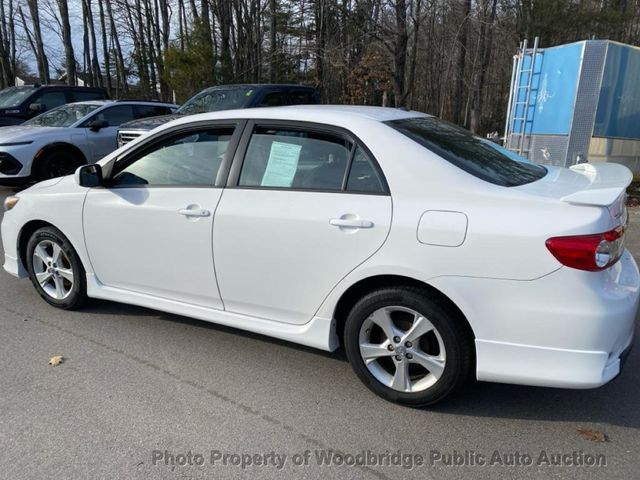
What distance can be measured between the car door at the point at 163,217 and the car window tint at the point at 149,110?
7.60m

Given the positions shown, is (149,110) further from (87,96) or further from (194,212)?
(194,212)

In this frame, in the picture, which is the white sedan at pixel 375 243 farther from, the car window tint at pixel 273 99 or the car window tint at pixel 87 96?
the car window tint at pixel 87 96

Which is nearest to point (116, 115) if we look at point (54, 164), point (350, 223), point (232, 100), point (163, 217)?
point (54, 164)

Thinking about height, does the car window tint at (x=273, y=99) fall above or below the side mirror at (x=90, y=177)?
above

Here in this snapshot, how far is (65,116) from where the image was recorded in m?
10.1

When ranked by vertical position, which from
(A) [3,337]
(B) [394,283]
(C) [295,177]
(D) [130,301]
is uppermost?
(C) [295,177]

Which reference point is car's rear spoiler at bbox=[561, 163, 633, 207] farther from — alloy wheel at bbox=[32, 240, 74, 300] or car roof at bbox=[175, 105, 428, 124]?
alloy wheel at bbox=[32, 240, 74, 300]

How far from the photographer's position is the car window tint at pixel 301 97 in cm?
983

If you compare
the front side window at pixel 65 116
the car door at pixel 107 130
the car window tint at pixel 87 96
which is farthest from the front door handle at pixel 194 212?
the car window tint at pixel 87 96

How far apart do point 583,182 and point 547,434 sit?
1.41 m

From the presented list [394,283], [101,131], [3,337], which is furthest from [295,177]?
[101,131]

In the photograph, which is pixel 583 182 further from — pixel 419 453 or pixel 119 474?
pixel 119 474

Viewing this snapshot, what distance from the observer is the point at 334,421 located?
2783 millimetres

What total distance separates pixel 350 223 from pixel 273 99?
711cm
